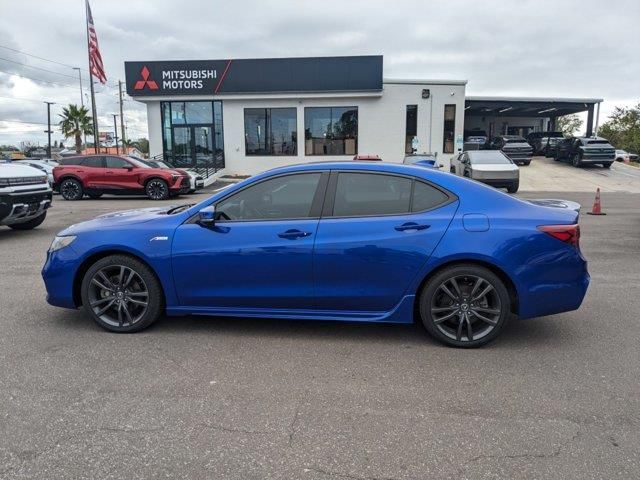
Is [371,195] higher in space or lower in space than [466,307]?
→ higher

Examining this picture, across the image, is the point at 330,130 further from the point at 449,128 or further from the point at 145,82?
the point at 145,82

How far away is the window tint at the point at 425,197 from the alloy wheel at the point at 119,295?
248cm

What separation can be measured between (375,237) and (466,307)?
948mm

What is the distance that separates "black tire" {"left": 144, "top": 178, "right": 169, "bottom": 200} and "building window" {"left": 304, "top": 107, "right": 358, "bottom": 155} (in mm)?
11456

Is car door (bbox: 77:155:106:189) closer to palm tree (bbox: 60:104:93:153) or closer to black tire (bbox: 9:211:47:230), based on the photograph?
black tire (bbox: 9:211:47:230)

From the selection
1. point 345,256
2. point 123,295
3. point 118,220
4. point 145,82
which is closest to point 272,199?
point 345,256

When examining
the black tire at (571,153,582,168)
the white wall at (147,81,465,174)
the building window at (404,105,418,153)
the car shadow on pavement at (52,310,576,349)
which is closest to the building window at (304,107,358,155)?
the white wall at (147,81,465,174)

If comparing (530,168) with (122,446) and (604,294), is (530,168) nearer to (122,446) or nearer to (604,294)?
(604,294)

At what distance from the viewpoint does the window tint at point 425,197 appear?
424 cm

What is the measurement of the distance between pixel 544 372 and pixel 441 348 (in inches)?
31.6

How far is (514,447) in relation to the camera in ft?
9.33

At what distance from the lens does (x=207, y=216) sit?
14.1ft

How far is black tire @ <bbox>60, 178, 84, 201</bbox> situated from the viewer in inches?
724

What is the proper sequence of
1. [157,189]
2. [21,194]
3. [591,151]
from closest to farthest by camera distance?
[21,194] → [157,189] → [591,151]
